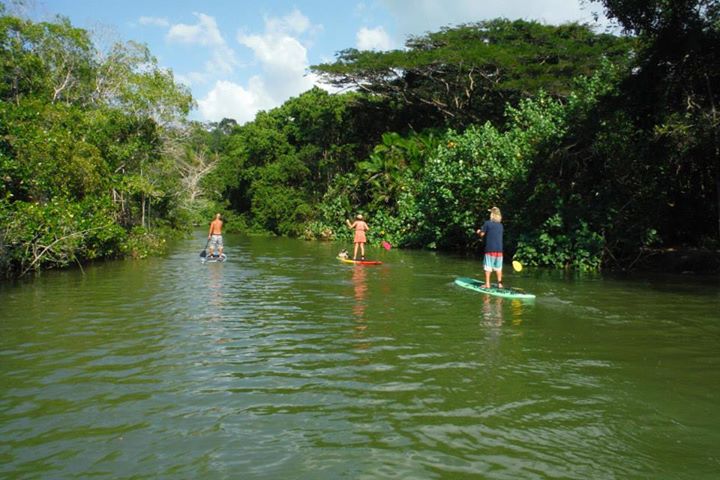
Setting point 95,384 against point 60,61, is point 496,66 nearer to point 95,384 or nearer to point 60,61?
point 60,61

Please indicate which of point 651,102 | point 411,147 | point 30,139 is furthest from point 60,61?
point 651,102

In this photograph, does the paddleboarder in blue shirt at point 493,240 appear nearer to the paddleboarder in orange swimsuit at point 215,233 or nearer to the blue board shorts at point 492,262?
the blue board shorts at point 492,262

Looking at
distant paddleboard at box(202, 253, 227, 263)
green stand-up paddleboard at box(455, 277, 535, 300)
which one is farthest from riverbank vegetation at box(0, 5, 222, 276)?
green stand-up paddleboard at box(455, 277, 535, 300)

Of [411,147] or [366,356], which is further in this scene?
[411,147]

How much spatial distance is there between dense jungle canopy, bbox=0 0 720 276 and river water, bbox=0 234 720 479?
6237 millimetres

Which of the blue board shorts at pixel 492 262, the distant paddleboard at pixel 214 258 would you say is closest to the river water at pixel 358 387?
the blue board shorts at pixel 492 262

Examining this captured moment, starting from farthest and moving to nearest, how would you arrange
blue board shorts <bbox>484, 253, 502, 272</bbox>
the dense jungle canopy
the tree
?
the tree < the dense jungle canopy < blue board shorts <bbox>484, 253, 502, 272</bbox>

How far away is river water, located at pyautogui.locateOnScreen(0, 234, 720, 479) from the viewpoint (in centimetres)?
449

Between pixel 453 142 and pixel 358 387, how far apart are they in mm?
22529

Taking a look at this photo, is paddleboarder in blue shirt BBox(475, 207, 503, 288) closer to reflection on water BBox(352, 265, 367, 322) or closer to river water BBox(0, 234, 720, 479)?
river water BBox(0, 234, 720, 479)

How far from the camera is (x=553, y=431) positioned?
506 centimetres

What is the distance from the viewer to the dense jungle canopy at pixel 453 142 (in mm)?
16031

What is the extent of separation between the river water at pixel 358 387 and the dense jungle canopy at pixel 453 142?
6237mm

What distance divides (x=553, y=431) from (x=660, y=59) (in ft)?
47.7
